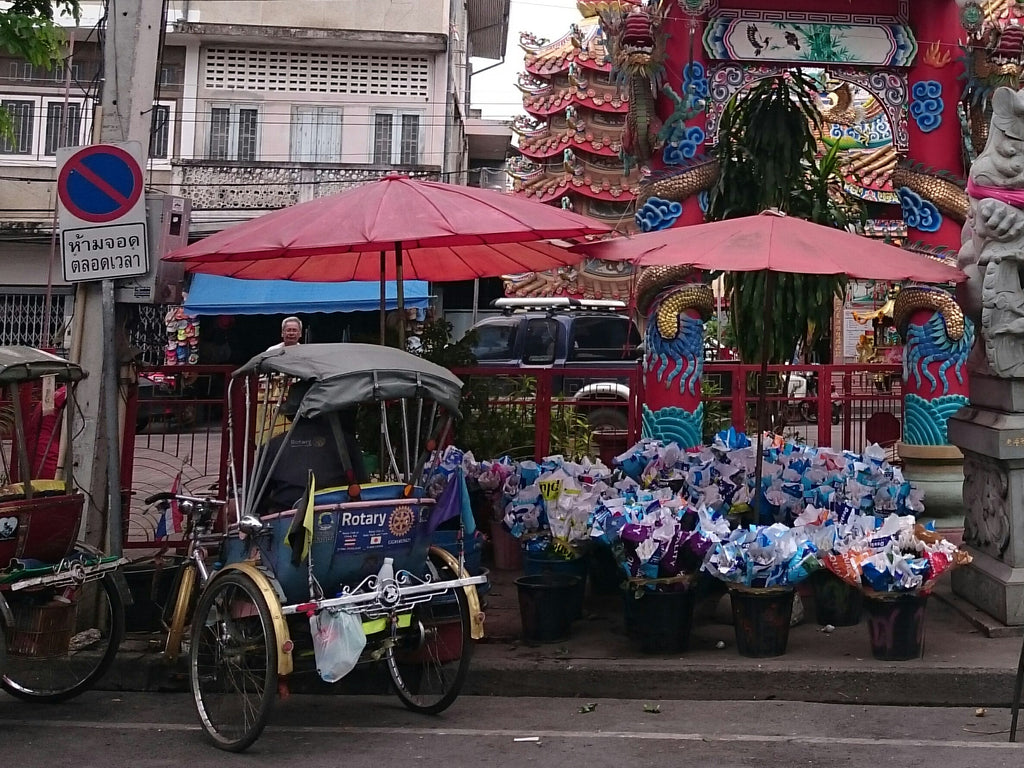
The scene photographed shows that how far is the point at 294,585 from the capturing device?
15.1ft

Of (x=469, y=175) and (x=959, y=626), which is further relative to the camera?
(x=469, y=175)

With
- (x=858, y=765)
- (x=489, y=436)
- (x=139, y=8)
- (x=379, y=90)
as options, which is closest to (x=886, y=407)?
(x=489, y=436)

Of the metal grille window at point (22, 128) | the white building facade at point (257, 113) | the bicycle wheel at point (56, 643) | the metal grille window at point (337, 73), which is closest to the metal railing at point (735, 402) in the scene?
the bicycle wheel at point (56, 643)

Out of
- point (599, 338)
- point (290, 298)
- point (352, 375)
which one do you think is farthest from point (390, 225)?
point (290, 298)

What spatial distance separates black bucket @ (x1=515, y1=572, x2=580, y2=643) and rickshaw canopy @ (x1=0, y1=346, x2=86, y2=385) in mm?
2739

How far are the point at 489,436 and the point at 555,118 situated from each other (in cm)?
1742

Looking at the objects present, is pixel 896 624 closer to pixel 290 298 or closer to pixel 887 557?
pixel 887 557

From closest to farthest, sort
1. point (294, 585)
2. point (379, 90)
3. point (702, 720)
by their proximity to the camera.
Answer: point (294, 585)
point (702, 720)
point (379, 90)

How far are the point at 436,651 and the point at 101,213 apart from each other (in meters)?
3.22

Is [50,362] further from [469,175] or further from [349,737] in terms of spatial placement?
[469,175]

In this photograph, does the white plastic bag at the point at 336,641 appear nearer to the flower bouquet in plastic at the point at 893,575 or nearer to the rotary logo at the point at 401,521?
the rotary logo at the point at 401,521

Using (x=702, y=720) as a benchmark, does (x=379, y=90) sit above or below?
above

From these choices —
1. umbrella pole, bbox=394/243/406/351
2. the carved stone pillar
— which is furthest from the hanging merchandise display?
the carved stone pillar

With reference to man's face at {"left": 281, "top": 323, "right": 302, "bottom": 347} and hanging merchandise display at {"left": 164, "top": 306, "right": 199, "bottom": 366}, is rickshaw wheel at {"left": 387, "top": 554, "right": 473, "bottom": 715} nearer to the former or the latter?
man's face at {"left": 281, "top": 323, "right": 302, "bottom": 347}
